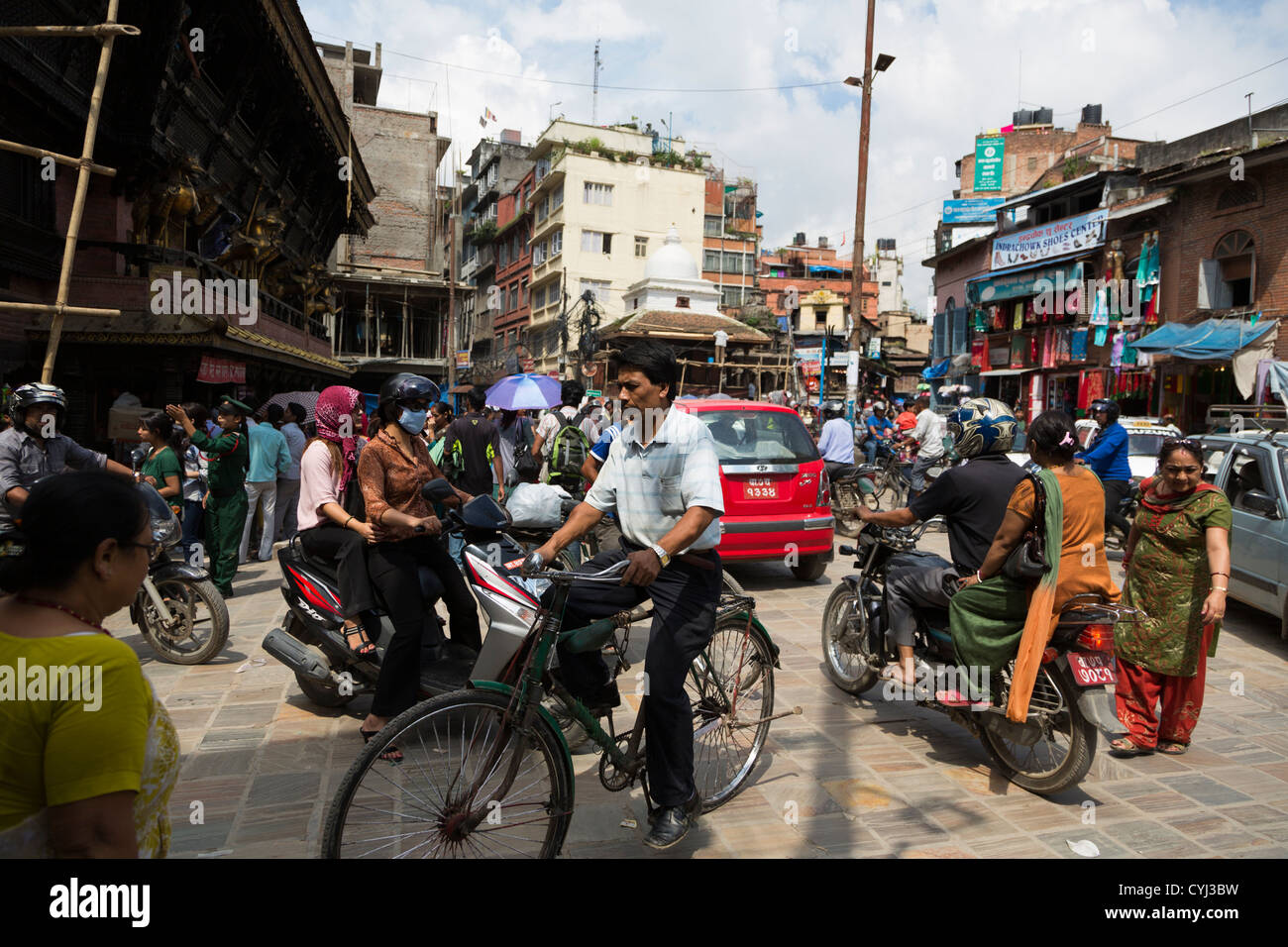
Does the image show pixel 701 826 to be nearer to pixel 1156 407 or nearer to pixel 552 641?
pixel 552 641

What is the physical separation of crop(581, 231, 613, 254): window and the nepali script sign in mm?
22067

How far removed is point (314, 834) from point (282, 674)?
8.63 feet

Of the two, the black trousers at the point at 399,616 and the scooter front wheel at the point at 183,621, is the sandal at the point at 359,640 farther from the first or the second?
the scooter front wheel at the point at 183,621

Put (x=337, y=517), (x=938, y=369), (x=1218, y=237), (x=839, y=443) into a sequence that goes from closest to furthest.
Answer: (x=337, y=517) < (x=839, y=443) < (x=1218, y=237) < (x=938, y=369)

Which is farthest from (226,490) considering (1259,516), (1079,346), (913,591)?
(1079,346)

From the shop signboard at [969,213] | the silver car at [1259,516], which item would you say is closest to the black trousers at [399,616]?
the silver car at [1259,516]

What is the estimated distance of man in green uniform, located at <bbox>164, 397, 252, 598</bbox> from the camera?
25.2ft

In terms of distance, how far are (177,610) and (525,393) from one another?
5277mm

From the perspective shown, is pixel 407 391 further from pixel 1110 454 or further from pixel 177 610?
pixel 1110 454

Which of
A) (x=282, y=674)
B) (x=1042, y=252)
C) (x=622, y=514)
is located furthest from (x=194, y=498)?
(x=1042, y=252)

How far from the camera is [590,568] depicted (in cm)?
344

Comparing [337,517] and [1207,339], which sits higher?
[1207,339]

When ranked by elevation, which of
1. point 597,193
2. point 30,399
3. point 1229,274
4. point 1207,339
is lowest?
point 30,399

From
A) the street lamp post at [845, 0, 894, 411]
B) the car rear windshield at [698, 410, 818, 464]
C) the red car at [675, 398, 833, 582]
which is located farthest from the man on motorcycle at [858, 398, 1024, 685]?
the street lamp post at [845, 0, 894, 411]
